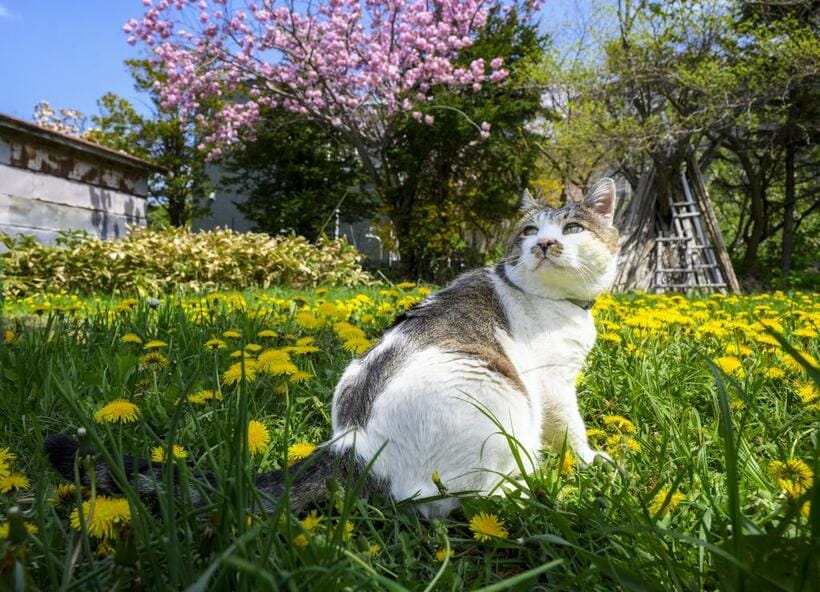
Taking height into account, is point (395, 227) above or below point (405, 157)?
below

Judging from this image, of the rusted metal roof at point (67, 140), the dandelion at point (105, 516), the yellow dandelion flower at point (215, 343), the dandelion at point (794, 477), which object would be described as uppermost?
the rusted metal roof at point (67, 140)

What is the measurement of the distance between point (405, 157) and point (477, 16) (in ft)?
12.7

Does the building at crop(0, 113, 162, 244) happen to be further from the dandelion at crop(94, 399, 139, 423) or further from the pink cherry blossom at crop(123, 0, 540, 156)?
the dandelion at crop(94, 399, 139, 423)

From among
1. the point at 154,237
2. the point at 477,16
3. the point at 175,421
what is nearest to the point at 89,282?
the point at 154,237

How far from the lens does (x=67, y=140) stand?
28.9 ft

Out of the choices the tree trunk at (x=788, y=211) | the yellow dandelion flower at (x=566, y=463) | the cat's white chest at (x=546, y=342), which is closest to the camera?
the yellow dandelion flower at (x=566, y=463)

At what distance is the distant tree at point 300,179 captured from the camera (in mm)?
17781

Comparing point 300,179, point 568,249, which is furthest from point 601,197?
point 300,179

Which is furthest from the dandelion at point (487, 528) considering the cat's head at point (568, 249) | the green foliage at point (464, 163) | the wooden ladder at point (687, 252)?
the green foliage at point (464, 163)

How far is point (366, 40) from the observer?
1298cm

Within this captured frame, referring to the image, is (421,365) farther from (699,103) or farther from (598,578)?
(699,103)

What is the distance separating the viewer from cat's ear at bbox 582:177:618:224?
2590mm

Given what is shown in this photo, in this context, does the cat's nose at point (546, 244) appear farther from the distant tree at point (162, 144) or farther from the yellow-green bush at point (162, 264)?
the distant tree at point (162, 144)

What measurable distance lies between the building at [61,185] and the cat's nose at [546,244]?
8826mm
